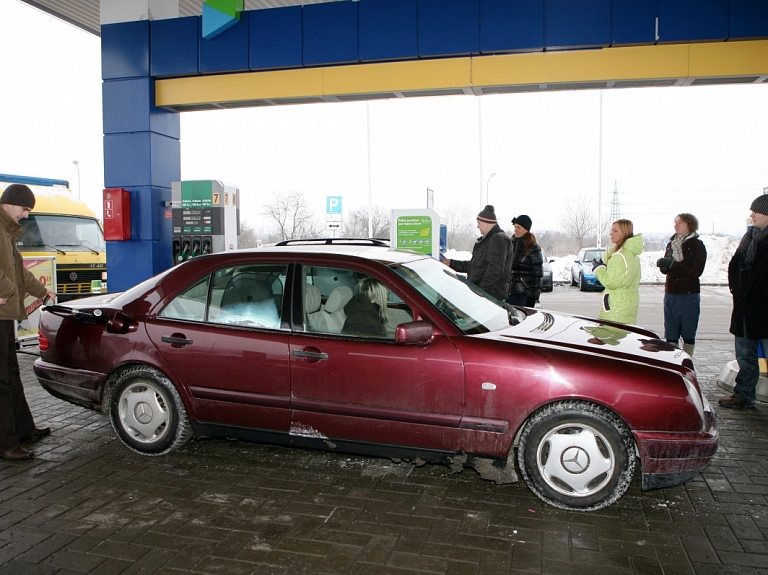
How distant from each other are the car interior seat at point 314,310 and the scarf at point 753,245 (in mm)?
4034

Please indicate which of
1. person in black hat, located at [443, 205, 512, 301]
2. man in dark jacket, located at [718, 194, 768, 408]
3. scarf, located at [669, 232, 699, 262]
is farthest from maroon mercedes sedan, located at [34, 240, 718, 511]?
scarf, located at [669, 232, 699, 262]

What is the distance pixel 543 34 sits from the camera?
8.20 meters

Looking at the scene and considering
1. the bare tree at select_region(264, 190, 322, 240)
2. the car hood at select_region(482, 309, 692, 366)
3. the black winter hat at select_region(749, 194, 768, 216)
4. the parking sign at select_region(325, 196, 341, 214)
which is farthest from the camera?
the bare tree at select_region(264, 190, 322, 240)

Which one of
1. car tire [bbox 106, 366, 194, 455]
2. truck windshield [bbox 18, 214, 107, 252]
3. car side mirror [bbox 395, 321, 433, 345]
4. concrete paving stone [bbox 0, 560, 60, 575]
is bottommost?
concrete paving stone [bbox 0, 560, 60, 575]

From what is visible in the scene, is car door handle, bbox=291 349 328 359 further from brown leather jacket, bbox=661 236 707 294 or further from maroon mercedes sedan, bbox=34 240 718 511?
brown leather jacket, bbox=661 236 707 294

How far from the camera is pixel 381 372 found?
152 inches

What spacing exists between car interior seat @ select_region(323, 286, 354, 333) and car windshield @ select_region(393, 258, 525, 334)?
0.40m

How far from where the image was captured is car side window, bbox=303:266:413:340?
4.00 meters

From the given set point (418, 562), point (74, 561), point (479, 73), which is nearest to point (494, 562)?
point (418, 562)

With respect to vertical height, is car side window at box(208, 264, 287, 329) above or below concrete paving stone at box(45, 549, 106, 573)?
above

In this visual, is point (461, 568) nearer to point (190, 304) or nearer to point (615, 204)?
point (190, 304)

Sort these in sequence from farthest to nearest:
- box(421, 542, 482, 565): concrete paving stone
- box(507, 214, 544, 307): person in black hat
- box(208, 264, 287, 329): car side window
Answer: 1. box(507, 214, 544, 307): person in black hat
2. box(208, 264, 287, 329): car side window
3. box(421, 542, 482, 565): concrete paving stone

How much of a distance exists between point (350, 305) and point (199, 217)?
19.3ft

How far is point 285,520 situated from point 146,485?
1118 mm
